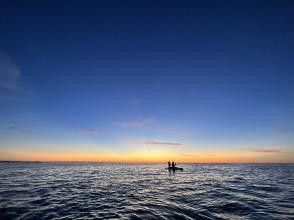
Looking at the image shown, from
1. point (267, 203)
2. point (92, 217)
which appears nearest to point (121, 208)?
point (92, 217)

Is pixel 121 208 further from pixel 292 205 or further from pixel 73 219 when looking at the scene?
pixel 292 205

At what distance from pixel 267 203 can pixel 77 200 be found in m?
15.9

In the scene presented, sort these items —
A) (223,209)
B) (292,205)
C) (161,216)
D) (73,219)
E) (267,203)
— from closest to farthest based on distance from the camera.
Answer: (73,219), (161,216), (223,209), (292,205), (267,203)

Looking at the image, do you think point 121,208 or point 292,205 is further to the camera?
point 292,205

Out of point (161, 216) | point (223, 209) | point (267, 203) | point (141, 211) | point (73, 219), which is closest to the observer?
point (73, 219)

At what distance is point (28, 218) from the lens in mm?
12820

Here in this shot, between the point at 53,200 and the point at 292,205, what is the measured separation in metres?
19.2

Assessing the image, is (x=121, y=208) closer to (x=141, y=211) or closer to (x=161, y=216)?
(x=141, y=211)

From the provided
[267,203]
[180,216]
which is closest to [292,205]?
[267,203]

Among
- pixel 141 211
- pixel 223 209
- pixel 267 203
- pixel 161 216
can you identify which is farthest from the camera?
pixel 267 203

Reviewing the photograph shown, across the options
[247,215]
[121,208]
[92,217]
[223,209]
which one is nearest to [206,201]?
[223,209]

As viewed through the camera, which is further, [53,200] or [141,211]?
[53,200]

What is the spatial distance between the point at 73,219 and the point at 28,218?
2633mm

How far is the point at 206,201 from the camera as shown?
1908 cm
